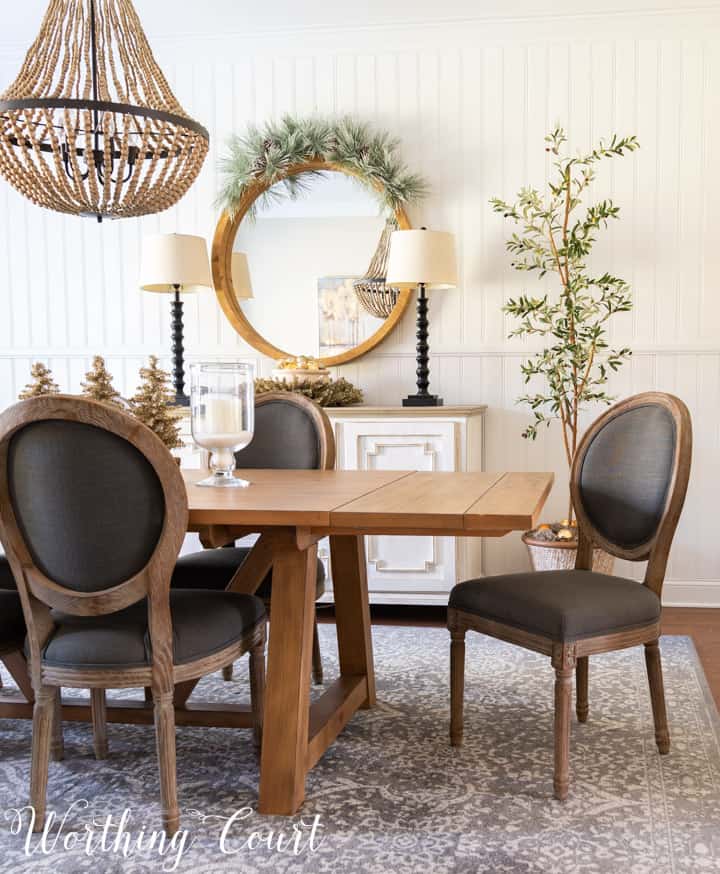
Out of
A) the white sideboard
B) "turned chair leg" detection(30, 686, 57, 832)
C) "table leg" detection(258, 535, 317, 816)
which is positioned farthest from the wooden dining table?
the white sideboard

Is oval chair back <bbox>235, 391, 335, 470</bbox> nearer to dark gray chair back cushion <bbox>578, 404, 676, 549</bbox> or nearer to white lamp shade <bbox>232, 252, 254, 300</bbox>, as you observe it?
dark gray chair back cushion <bbox>578, 404, 676, 549</bbox>

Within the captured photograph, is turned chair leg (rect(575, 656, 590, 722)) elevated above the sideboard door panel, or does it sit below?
below

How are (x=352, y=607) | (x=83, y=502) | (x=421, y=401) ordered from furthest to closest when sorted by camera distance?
(x=421, y=401) → (x=352, y=607) → (x=83, y=502)

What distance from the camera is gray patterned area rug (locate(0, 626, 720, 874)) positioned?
1874 mm

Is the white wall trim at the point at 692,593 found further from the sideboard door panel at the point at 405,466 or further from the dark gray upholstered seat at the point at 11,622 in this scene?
the dark gray upholstered seat at the point at 11,622

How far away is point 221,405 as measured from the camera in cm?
231

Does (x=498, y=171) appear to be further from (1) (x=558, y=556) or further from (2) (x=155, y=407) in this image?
(2) (x=155, y=407)

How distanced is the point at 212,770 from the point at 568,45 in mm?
3379

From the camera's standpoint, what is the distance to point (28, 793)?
7.17 ft

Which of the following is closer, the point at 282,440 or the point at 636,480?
the point at 636,480

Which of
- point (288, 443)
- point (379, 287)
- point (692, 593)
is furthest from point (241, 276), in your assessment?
point (692, 593)

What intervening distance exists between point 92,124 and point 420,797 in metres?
1.83

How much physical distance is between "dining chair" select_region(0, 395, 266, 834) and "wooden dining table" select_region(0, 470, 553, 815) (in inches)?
5.3
